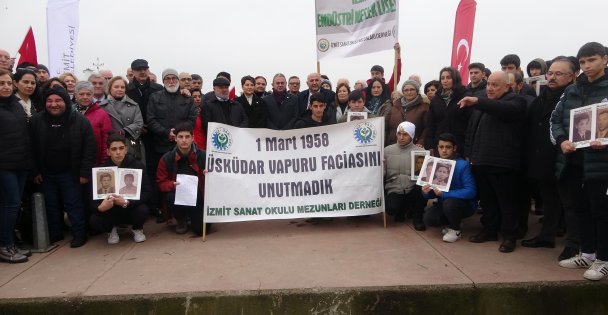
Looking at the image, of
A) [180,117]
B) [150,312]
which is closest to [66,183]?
[180,117]

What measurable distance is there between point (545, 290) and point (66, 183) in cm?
505

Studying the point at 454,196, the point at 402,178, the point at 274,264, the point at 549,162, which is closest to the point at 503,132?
the point at 549,162

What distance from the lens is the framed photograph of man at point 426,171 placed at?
4.98m

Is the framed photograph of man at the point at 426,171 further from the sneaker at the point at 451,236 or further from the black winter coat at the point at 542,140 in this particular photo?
the black winter coat at the point at 542,140

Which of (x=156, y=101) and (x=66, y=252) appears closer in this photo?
(x=66, y=252)

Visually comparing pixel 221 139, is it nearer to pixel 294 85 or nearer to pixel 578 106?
pixel 294 85

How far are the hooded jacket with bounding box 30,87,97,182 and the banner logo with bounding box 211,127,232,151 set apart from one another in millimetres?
1387

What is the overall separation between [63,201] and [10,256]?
80 centimetres

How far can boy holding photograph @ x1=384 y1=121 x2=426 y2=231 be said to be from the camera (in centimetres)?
549

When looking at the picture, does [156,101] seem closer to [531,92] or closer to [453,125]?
[453,125]

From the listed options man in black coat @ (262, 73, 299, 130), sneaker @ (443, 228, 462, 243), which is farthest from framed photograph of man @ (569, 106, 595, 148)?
man in black coat @ (262, 73, 299, 130)

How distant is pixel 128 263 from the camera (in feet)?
14.5

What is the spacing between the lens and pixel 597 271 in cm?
371

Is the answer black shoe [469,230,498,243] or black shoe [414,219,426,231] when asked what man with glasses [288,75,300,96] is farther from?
black shoe [469,230,498,243]
